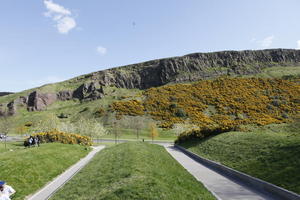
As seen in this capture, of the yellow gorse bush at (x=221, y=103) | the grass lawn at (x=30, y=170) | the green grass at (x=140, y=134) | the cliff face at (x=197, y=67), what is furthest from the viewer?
the cliff face at (x=197, y=67)

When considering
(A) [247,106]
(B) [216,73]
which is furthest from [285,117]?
(B) [216,73]

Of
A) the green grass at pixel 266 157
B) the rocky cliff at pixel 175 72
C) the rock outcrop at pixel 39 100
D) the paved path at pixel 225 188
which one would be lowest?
the paved path at pixel 225 188

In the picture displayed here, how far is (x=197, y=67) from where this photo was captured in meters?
118

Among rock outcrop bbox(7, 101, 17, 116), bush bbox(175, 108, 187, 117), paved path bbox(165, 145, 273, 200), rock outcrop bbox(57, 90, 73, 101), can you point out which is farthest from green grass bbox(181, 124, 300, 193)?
rock outcrop bbox(57, 90, 73, 101)

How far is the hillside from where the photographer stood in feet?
236

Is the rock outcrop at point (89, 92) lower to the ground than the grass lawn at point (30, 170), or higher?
higher

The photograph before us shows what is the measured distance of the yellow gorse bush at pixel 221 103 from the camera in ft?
226

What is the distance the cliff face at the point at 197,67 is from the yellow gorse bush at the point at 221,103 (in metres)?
15.3

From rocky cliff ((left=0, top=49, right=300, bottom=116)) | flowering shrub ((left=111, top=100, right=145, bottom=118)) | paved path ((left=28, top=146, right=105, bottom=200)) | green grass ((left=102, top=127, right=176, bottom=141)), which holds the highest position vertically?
rocky cliff ((left=0, top=49, right=300, bottom=116))

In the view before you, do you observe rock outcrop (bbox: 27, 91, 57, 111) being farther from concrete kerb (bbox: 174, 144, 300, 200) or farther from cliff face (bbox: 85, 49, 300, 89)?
concrete kerb (bbox: 174, 144, 300, 200)

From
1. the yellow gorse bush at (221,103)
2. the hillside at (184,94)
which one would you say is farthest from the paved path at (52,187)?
the yellow gorse bush at (221,103)

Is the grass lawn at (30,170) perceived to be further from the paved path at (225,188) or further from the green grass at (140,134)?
the green grass at (140,134)

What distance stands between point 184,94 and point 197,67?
33.2 metres

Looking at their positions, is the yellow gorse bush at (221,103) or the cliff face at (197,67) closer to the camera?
the yellow gorse bush at (221,103)
